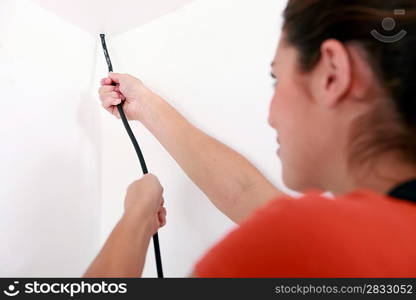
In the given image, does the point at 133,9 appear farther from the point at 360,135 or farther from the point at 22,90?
the point at 360,135

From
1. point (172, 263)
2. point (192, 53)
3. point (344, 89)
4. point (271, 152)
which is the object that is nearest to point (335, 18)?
point (344, 89)

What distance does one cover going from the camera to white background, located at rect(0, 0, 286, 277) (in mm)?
801

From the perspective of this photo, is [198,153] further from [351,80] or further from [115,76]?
[351,80]

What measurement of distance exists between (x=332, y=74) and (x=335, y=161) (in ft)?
0.40

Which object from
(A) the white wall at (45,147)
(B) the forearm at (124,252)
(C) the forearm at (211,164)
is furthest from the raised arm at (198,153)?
(B) the forearm at (124,252)

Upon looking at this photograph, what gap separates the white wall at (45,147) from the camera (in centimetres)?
78

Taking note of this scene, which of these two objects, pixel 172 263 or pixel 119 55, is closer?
pixel 172 263

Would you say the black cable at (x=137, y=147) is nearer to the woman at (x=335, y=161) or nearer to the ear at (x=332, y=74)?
the woman at (x=335, y=161)

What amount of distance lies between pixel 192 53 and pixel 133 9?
0.67 feet

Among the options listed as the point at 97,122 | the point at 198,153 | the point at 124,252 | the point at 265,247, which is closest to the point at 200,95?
the point at 198,153

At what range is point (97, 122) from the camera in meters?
1.03

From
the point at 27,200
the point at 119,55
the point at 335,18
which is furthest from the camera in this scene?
the point at 119,55

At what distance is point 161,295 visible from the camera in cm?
55

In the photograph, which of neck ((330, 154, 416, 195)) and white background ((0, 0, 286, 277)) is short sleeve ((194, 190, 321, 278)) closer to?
neck ((330, 154, 416, 195))
